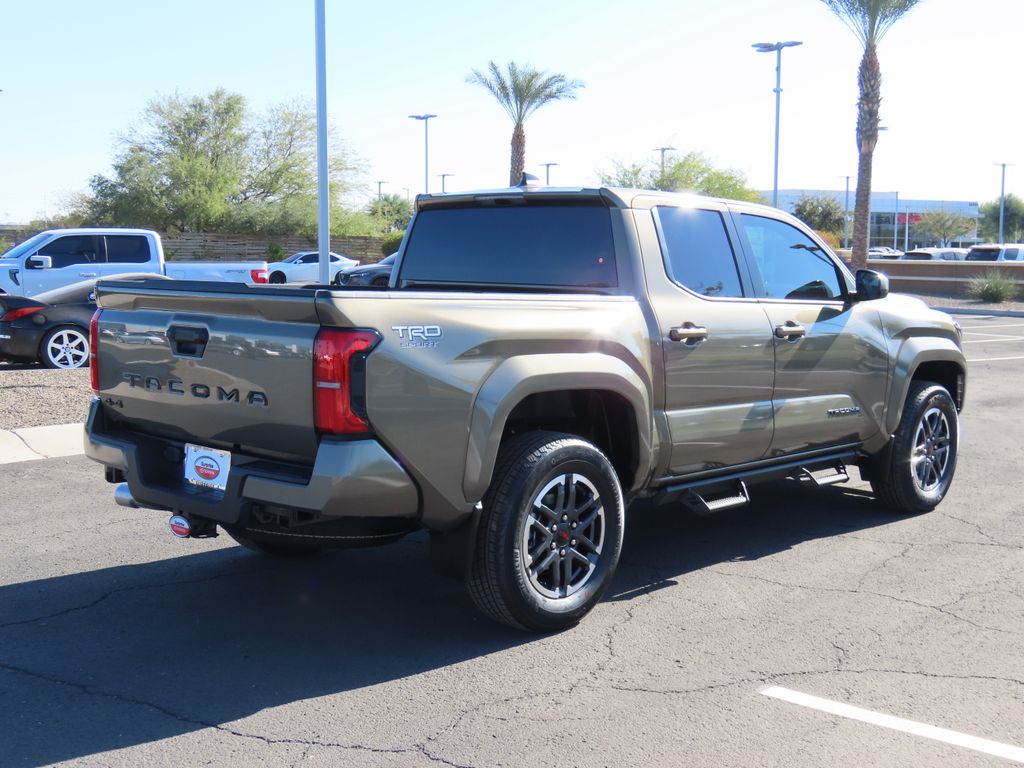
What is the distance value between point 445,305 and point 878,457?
3.76 m

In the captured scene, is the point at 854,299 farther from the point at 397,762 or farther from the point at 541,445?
the point at 397,762

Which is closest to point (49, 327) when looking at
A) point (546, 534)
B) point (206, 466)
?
point (206, 466)

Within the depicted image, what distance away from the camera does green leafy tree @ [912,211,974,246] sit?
9469cm

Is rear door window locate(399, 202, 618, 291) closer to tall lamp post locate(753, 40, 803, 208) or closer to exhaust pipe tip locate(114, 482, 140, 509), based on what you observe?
exhaust pipe tip locate(114, 482, 140, 509)

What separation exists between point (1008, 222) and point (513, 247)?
10562 centimetres

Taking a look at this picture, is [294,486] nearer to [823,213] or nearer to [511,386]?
[511,386]

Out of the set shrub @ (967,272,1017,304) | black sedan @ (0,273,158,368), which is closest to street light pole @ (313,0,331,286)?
black sedan @ (0,273,158,368)

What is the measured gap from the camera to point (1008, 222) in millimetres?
99562

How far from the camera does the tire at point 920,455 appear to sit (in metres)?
6.86

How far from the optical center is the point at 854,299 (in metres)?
6.51

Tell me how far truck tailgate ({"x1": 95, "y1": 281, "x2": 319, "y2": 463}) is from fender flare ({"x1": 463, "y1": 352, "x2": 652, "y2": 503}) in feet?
2.21

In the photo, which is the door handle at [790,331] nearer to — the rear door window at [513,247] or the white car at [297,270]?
the rear door window at [513,247]

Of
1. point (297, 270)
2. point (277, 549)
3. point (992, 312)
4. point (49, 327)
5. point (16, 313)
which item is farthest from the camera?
point (297, 270)

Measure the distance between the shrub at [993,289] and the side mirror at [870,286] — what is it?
29.5 m
